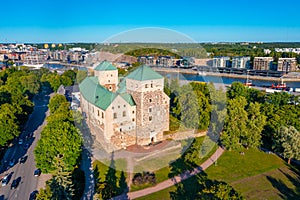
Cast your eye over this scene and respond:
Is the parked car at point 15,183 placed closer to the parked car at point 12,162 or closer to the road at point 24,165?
the road at point 24,165

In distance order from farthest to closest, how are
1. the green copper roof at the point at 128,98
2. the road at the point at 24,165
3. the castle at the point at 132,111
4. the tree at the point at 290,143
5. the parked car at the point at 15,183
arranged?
1. the green copper roof at the point at 128,98
2. the castle at the point at 132,111
3. the tree at the point at 290,143
4. the parked car at the point at 15,183
5. the road at the point at 24,165

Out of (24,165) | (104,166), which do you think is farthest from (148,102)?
(24,165)

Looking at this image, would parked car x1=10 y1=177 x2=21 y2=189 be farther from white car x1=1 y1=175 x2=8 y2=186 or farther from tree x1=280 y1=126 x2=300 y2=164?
tree x1=280 y1=126 x2=300 y2=164

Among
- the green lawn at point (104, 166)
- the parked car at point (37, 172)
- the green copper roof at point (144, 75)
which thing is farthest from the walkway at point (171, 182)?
the green copper roof at point (144, 75)

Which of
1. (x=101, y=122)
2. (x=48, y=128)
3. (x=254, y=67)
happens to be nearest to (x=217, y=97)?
(x=101, y=122)

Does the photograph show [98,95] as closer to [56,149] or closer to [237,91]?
[56,149]

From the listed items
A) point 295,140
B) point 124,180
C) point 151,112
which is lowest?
point 124,180

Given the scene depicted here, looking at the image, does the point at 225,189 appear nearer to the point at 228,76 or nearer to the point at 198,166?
the point at 198,166
